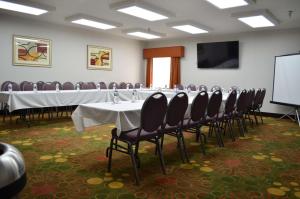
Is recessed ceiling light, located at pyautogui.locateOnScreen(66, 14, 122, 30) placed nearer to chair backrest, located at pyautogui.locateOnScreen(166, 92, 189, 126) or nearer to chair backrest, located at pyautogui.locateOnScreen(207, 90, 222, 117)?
chair backrest, located at pyautogui.locateOnScreen(207, 90, 222, 117)

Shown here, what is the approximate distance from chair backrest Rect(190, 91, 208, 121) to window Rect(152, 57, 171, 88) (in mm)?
6535

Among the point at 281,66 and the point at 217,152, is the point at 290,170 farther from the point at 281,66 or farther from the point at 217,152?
the point at 281,66

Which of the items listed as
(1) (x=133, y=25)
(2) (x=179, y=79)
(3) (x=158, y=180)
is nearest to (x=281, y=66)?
(2) (x=179, y=79)

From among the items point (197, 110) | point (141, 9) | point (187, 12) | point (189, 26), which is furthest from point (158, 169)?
point (189, 26)

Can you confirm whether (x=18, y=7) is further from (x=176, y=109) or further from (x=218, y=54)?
(x=218, y=54)

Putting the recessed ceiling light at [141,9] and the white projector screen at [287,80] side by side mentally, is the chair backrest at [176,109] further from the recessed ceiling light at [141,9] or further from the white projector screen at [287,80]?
the white projector screen at [287,80]

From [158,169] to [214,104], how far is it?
1.34 m

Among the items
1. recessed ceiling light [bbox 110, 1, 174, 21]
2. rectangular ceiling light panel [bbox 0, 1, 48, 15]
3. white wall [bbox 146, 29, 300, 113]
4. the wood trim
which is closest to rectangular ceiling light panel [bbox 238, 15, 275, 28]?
white wall [bbox 146, 29, 300, 113]

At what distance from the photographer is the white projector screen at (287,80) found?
6.29 metres

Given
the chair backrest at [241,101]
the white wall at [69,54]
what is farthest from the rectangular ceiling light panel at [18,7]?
the chair backrest at [241,101]

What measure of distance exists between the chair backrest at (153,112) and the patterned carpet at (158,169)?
0.54 m

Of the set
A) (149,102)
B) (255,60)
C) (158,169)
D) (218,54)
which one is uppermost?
(218,54)

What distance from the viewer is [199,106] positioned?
10.7ft

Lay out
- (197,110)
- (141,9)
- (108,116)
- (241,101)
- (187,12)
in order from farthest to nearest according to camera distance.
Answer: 1. (187,12)
2. (141,9)
3. (241,101)
4. (197,110)
5. (108,116)
